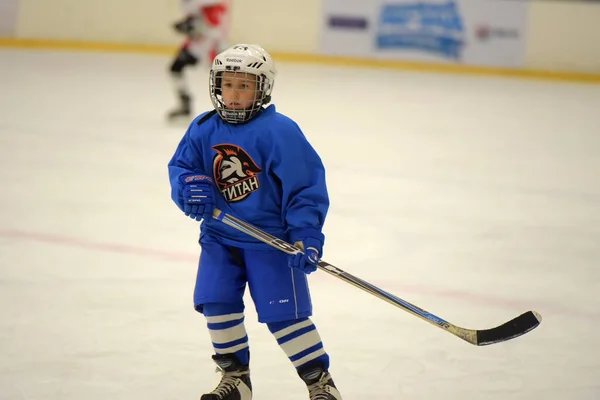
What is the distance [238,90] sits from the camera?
2436 mm

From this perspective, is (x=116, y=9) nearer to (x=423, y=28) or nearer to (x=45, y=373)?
(x=423, y=28)

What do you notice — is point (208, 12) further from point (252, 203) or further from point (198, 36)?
point (252, 203)

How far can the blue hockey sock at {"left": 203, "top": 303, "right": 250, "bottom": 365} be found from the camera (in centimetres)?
249

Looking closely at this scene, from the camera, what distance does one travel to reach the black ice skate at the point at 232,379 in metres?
2.54

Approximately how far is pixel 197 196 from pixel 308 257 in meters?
0.30

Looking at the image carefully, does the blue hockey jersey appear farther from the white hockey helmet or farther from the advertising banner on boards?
the advertising banner on boards

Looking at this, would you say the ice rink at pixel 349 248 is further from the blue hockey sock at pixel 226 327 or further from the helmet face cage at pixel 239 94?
the helmet face cage at pixel 239 94

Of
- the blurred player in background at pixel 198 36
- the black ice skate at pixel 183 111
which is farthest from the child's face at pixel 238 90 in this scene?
the blurred player in background at pixel 198 36

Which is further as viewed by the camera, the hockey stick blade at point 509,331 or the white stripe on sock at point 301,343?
the hockey stick blade at point 509,331

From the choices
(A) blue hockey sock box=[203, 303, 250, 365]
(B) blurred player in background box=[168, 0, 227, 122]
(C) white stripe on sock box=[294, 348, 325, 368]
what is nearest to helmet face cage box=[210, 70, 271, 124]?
(A) blue hockey sock box=[203, 303, 250, 365]

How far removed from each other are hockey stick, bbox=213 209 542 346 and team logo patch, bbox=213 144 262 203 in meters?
0.07

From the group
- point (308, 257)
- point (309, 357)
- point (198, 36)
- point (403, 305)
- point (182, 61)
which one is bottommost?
point (309, 357)

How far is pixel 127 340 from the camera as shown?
3.11 m

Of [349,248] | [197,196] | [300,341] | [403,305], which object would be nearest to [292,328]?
[300,341]
